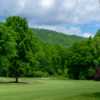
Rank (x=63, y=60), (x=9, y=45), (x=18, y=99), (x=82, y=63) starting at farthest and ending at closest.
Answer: (x=63, y=60)
(x=82, y=63)
(x=9, y=45)
(x=18, y=99)

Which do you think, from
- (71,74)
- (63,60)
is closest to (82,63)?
(71,74)

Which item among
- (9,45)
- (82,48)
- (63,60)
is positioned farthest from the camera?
(63,60)

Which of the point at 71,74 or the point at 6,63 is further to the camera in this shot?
the point at 71,74

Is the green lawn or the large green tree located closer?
the green lawn

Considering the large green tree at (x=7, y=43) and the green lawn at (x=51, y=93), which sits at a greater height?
the large green tree at (x=7, y=43)

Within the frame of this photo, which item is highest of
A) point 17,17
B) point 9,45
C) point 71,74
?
point 17,17

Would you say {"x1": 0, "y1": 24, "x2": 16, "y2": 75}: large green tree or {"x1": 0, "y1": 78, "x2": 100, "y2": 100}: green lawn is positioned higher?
{"x1": 0, "y1": 24, "x2": 16, "y2": 75}: large green tree

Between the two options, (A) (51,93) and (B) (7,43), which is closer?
(A) (51,93)

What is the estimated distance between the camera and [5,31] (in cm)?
7525

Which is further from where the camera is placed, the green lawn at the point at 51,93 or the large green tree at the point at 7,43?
the large green tree at the point at 7,43

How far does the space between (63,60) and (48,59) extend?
19003mm

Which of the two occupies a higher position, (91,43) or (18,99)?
(91,43)

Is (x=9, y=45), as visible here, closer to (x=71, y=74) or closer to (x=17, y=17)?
(x=17, y=17)

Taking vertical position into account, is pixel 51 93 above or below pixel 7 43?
below
